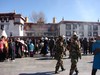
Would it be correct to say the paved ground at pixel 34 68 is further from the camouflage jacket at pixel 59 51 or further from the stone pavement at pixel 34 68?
A: the camouflage jacket at pixel 59 51

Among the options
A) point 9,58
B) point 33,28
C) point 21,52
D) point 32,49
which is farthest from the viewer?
point 33,28

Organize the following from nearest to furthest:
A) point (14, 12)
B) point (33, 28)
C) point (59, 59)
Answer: point (59, 59)
point (14, 12)
point (33, 28)

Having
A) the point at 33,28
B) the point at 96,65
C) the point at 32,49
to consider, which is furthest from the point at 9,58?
the point at 33,28

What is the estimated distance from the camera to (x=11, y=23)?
250 ft

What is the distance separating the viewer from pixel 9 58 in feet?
75.3

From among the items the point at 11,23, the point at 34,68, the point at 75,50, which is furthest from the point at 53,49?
the point at 11,23

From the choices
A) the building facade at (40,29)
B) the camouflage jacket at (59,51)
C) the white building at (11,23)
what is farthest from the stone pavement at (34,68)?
the building facade at (40,29)

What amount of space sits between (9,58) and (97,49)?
1299cm

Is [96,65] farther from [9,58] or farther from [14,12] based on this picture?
[14,12]

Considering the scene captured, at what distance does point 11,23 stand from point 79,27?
2156 cm

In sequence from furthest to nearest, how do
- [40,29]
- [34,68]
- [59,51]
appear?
[40,29], [34,68], [59,51]

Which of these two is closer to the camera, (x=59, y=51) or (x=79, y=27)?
(x=59, y=51)

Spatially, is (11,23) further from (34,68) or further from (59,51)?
(59,51)

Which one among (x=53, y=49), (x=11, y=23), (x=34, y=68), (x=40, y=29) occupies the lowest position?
(x=34, y=68)
